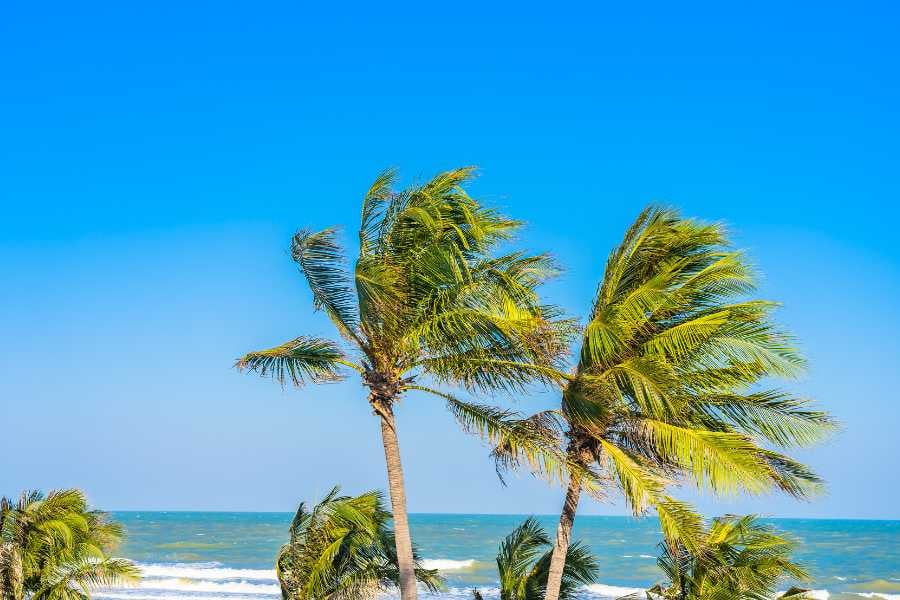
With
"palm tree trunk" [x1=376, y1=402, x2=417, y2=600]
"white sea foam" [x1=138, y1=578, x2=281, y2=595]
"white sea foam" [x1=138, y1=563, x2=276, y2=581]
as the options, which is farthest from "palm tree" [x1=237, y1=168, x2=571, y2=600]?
"white sea foam" [x1=138, y1=563, x2=276, y2=581]

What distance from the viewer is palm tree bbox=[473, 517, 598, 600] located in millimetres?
12812

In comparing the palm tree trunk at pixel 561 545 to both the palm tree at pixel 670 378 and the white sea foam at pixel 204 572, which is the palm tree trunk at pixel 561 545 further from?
the white sea foam at pixel 204 572

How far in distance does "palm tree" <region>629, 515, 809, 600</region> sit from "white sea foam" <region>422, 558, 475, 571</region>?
42934 mm

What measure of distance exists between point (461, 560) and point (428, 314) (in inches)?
1893

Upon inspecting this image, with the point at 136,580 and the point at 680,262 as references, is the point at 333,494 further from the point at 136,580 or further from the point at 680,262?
the point at 680,262

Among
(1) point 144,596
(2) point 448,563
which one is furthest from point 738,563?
(2) point 448,563

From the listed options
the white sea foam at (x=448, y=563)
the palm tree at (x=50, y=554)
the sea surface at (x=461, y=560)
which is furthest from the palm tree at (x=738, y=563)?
the white sea foam at (x=448, y=563)

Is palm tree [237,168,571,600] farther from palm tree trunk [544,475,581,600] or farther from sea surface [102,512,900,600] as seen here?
sea surface [102,512,900,600]

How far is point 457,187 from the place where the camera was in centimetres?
1138

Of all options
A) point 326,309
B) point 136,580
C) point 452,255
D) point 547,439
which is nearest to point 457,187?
point 452,255

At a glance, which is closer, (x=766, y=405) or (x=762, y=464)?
(x=762, y=464)

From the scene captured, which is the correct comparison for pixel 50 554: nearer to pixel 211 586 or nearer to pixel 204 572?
pixel 211 586

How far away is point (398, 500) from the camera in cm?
1141

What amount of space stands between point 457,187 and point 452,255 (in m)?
0.84
